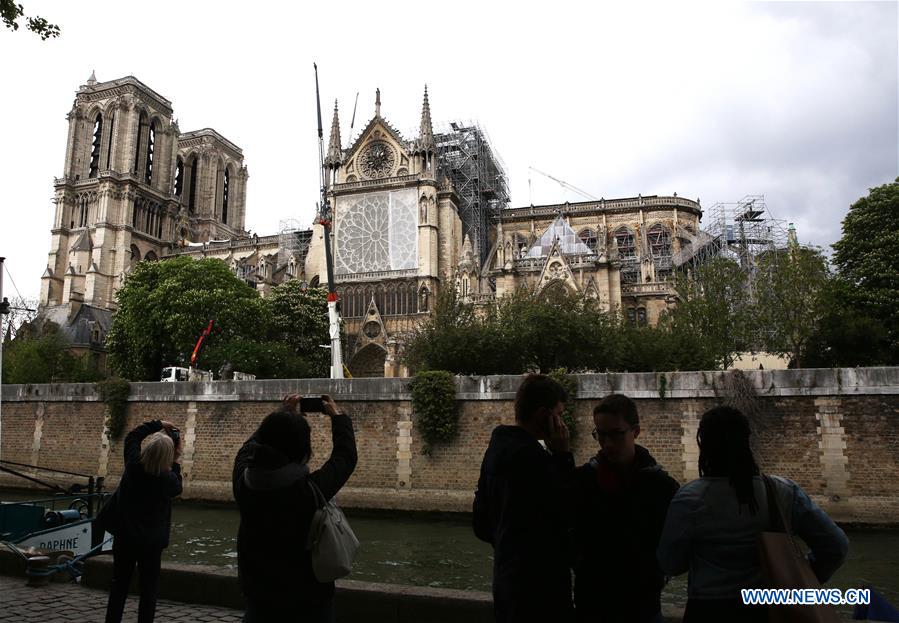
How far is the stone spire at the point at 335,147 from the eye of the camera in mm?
48812

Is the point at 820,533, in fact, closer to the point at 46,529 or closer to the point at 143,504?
the point at 143,504

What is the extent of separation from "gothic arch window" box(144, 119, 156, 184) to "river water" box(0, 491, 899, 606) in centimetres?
5385

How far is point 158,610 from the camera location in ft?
20.1

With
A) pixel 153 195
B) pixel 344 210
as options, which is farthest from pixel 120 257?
pixel 344 210

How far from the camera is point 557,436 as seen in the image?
10.5ft

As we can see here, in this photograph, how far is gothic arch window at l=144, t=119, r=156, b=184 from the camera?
6384 centimetres

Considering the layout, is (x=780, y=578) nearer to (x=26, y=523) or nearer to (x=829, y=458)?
(x=26, y=523)

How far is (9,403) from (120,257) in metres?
36.0

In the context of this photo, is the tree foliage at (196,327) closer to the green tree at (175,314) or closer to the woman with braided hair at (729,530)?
the green tree at (175,314)

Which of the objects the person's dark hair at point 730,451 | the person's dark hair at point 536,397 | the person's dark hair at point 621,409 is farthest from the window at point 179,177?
the person's dark hair at point 730,451

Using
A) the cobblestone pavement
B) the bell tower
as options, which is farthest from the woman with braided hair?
the bell tower

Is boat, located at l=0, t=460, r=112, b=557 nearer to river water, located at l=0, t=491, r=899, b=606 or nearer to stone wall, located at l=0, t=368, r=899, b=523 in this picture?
river water, located at l=0, t=491, r=899, b=606

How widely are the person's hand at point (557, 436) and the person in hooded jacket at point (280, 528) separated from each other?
1148 mm

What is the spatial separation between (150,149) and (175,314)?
1580 inches
